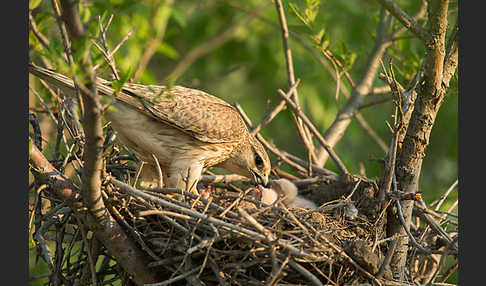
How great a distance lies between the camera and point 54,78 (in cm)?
388

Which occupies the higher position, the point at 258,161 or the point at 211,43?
the point at 211,43

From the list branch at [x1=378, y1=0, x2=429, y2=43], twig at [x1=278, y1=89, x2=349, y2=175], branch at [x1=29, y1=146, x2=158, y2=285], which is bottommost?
branch at [x1=29, y1=146, x2=158, y2=285]

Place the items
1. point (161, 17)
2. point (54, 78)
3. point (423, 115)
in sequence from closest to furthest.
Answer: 1. point (54, 78)
2. point (423, 115)
3. point (161, 17)

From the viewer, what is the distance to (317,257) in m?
3.57

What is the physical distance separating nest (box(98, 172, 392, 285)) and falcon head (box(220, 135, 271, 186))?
1695 millimetres

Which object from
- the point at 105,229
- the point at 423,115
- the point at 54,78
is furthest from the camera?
the point at 423,115

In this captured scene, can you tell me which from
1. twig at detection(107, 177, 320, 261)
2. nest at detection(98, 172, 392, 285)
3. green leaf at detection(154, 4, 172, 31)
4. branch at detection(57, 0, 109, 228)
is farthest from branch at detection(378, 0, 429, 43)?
green leaf at detection(154, 4, 172, 31)

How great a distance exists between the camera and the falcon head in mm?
5734

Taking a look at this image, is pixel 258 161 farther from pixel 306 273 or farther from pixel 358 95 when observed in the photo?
pixel 306 273

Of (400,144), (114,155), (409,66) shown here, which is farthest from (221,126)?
(409,66)

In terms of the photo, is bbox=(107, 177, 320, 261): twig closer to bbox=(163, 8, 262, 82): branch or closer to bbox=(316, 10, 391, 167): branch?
bbox=(316, 10, 391, 167): branch

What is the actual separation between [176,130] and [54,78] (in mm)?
1349

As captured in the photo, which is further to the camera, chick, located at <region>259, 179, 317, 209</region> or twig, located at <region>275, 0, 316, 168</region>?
twig, located at <region>275, 0, 316, 168</region>

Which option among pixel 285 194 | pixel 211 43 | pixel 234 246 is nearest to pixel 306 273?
pixel 234 246
